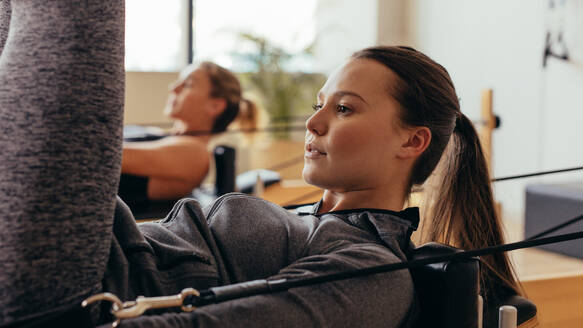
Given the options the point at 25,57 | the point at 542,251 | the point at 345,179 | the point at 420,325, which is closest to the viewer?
the point at 25,57

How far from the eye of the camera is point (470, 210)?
1125 mm

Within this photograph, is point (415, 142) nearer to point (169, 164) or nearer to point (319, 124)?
point (319, 124)

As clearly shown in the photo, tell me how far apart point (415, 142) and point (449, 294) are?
328mm

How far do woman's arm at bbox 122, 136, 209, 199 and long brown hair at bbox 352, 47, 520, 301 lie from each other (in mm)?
1681

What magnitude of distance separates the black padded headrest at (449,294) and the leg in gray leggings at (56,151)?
0.45 m

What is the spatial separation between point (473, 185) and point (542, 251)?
217cm

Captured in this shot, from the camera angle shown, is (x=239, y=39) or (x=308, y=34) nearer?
(x=239, y=39)

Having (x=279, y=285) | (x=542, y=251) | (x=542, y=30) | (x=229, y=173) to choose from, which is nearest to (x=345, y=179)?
(x=279, y=285)

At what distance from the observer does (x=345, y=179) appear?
3.42ft

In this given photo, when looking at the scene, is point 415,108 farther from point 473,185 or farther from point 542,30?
point 542,30

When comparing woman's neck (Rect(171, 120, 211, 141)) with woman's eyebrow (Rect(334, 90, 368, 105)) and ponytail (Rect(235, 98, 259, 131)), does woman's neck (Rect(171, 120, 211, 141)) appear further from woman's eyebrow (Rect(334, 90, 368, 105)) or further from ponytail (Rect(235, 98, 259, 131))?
woman's eyebrow (Rect(334, 90, 368, 105))

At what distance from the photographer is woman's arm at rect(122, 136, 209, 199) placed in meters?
2.63

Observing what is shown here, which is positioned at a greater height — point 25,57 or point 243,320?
point 25,57

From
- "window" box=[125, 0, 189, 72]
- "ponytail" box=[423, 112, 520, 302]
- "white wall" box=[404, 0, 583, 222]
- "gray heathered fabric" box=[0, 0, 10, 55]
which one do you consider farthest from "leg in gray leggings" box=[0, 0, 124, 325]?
"window" box=[125, 0, 189, 72]
